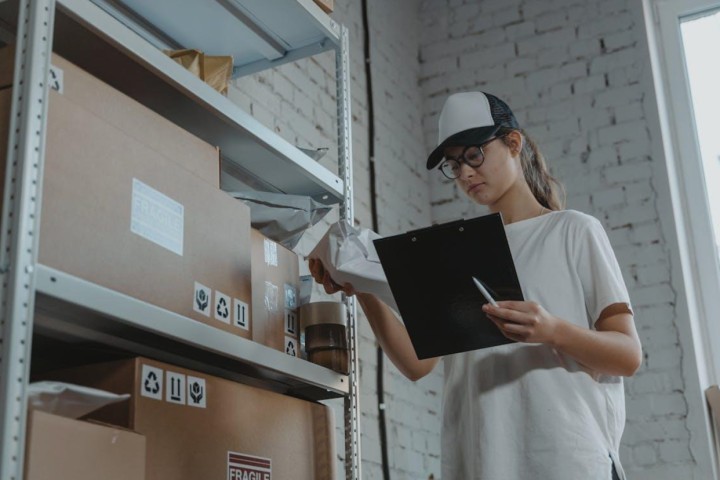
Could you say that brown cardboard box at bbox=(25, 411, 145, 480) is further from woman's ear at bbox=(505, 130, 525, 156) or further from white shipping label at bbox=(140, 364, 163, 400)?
woman's ear at bbox=(505, 130, 525, 156)

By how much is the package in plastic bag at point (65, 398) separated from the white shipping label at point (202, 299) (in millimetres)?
269

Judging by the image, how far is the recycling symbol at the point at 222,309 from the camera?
151 centimetres

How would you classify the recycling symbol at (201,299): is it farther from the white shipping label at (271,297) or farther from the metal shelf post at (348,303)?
the metal shelf post at (348,303)

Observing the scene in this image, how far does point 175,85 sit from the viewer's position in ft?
4.94

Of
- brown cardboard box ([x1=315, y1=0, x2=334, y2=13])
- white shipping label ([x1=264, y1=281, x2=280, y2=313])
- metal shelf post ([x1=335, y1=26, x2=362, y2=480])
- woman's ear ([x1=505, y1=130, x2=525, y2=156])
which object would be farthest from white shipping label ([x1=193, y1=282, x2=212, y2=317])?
brown cardboard box ([x1=315, y1=0, x2=334, y2=13])

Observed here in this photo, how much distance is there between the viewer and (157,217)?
4.57 feet

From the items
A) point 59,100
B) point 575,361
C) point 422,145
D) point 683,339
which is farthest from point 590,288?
point 422,145

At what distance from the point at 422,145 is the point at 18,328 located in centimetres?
263

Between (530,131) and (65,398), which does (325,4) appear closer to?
(65,398)

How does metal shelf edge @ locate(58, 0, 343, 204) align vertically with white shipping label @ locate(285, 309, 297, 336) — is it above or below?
above

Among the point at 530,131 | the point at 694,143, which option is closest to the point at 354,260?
the point at 530,131

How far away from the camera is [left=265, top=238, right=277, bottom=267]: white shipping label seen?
173 cm

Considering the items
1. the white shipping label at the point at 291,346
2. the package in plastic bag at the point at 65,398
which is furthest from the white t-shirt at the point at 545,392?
the package in plastic bag at the point at 65,398

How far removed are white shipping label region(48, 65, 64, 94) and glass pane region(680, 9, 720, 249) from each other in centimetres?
250
